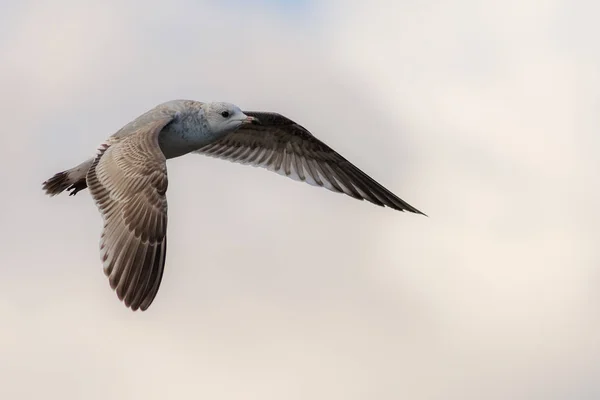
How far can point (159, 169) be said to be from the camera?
19438 mm

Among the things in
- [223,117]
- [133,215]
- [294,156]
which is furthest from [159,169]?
[294,156]

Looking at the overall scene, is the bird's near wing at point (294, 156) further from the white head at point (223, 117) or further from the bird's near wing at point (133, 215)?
the bird's near wing at point (133, 215)

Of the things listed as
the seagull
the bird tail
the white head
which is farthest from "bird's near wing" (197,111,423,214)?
the bird tail

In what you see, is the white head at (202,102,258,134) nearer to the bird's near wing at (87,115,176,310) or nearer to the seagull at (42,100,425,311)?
the seagull at (42,100,425,311)

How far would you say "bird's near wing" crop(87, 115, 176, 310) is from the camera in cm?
1825

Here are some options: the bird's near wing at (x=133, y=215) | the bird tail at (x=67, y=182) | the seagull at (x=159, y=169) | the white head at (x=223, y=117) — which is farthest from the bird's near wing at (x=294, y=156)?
the bird's near wing at (x=133, y=215)

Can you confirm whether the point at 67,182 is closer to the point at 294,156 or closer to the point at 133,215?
the point at 133,215

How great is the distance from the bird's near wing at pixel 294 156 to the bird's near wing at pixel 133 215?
5773 millimetres

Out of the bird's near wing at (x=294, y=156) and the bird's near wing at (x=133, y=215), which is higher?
the bird's near wing at (x=294, y=156)

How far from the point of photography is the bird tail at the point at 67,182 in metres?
22.2

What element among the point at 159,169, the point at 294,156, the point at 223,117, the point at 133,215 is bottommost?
the point at 133,215

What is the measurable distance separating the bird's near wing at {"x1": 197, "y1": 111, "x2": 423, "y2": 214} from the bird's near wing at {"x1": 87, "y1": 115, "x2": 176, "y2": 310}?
18.9 feet

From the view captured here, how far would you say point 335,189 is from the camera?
84.7 ft

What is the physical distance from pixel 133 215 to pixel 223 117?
170 inches
